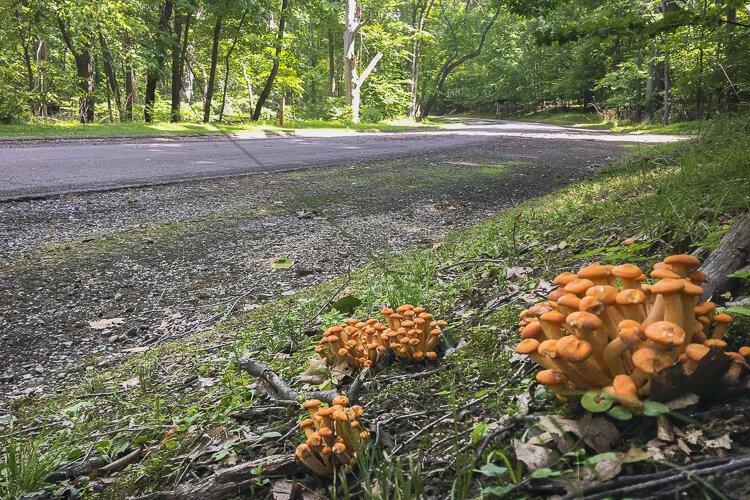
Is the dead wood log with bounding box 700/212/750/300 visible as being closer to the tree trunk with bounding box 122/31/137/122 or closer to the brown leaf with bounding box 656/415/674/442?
the brown leaf with bounding box 656/415/674/442

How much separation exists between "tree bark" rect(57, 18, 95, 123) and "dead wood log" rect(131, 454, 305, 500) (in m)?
19.5

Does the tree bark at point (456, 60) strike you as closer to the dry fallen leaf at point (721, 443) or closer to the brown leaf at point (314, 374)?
the brown leaf at point (314, 374)

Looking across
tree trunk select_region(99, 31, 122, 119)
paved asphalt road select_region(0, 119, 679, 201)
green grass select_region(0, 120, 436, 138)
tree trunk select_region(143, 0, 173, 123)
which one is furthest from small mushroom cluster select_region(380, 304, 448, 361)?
tree trunk select_region(99, 31, 122, 119)

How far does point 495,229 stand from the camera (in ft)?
14.5

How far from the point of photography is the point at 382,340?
2.27 meters

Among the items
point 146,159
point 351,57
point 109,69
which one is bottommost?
point 146,159

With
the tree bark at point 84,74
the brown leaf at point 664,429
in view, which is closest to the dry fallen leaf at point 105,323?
the brown leaf at point 664,429

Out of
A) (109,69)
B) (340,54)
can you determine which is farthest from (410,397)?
(340,54)

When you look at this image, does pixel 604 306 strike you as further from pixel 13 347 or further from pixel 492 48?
pixel 492 48

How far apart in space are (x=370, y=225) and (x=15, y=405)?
3.63m

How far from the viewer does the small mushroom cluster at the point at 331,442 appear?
151 cm

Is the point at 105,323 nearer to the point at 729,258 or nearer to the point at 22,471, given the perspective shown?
the point at 22,471

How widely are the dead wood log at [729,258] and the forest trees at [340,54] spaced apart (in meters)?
1.92

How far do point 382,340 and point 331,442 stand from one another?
768 mm
